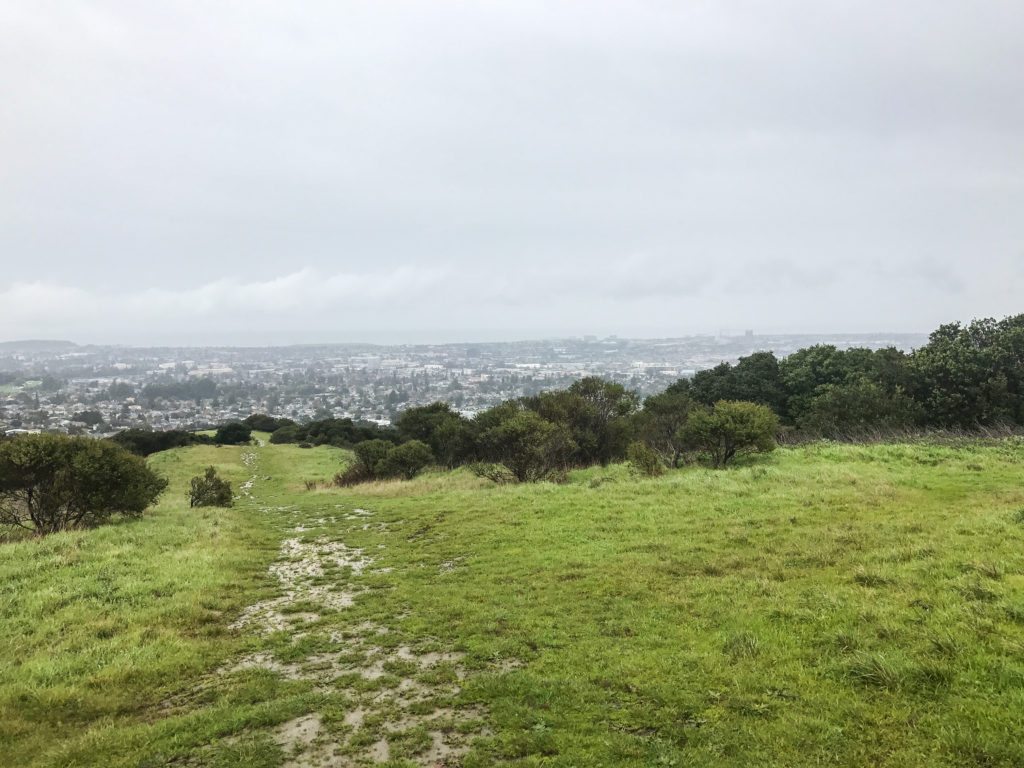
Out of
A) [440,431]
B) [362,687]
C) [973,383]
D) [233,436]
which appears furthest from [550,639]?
[233,436]

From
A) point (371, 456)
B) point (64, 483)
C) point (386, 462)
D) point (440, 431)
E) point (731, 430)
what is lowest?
point (386, 462)

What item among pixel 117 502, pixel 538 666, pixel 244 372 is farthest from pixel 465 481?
pixel 244 372

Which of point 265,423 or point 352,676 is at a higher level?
point 352,676

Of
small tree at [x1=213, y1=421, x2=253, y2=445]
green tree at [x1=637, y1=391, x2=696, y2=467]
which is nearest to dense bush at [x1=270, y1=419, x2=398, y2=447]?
small tree at [x1=213, y1=421, x2=253, y2=445]

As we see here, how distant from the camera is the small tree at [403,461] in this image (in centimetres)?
2973

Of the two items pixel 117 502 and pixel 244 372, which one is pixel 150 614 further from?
pixel 244 372

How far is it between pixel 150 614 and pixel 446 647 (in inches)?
208

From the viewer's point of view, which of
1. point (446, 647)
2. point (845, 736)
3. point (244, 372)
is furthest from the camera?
point (244, 372)

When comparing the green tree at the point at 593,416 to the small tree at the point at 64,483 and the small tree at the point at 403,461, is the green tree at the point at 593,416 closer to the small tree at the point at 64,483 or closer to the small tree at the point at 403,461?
the small tree at the point at 403,461

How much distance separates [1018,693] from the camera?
492 cm

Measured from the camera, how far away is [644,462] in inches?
834

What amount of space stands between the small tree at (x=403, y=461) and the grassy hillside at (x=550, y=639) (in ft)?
47.4

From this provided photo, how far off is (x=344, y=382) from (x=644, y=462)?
143m

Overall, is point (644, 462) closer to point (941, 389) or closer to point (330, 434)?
point (941, 389)
